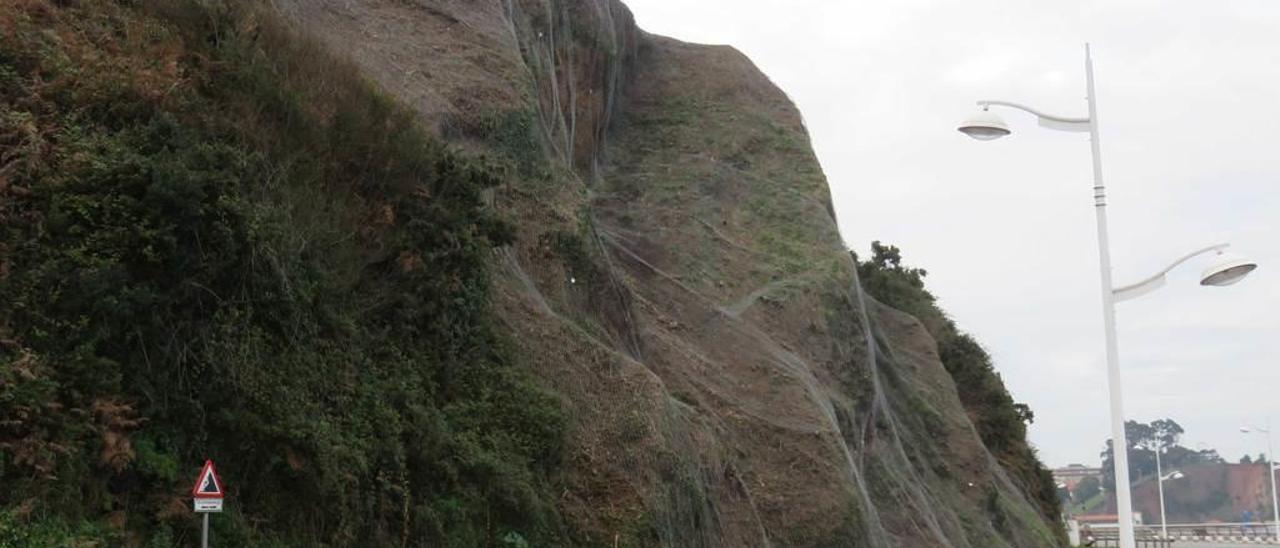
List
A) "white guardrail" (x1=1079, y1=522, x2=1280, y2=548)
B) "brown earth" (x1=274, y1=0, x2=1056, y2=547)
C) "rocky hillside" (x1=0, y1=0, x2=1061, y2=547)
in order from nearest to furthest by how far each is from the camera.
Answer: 1. "rocky hillside" (x1=0, y1=0, x2=1061, y2=547)
2. "brown earth" (x1=274, y1=0, x2=1056, y2=547)
3. "white guardrail" (x1=1079, y1=522, x2=1280, y2=548)

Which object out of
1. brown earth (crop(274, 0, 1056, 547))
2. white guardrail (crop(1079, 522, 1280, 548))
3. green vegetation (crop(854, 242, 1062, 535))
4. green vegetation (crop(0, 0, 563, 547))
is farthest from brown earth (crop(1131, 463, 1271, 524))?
green vegetation (crop(0, 0, 563, 547))

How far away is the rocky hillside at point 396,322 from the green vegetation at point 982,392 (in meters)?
14.5

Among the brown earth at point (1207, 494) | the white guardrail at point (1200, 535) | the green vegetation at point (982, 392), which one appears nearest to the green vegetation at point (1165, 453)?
the brown earth at point (1207, 494)

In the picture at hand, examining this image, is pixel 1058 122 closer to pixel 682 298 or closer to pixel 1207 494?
pixel 682 298

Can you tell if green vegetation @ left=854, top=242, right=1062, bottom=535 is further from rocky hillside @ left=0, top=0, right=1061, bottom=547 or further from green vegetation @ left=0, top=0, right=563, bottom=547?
green vegetation @ left=0, top=0, right=563, bottom=547

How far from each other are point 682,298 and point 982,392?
1889 centimetres

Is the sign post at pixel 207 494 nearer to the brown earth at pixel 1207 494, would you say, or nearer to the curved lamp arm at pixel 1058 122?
the curved lamp arm at pixel 1058 122

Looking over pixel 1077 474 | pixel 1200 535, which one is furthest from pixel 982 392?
pixel 1077 474

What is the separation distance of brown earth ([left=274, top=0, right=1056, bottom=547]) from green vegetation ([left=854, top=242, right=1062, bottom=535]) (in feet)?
16.4

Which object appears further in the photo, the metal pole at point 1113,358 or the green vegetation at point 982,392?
the green vegetation at point 982,392

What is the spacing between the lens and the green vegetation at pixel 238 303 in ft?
38.0

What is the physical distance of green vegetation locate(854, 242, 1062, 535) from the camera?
133 ft

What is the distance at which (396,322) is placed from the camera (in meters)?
15.1

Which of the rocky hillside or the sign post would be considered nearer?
the sign post
